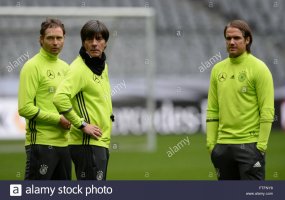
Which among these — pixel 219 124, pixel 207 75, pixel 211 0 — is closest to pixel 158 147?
pixel 207 75

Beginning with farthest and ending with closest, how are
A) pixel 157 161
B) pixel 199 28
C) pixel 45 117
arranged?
pixel 199 28 < pixel 157 161 < pixel 45 117

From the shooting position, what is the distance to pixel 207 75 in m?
17.4

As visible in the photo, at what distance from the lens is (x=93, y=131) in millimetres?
5539

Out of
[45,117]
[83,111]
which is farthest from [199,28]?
[83,111]

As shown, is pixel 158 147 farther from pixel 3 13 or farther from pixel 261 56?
pixel 261 56

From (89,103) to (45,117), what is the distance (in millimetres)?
412

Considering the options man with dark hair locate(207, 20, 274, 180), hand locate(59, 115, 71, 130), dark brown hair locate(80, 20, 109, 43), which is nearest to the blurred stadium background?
hand locate(59, 115, 71, 130)

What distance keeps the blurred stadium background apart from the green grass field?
13 millimetres

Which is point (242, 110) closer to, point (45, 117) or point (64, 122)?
point (64, 122)

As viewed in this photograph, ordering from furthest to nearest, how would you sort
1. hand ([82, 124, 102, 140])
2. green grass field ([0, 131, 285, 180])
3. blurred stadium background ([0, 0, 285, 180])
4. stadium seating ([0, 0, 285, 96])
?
stadium seating ([0, 0, 285, 96]) < blurred stadium background ([0, 0, 285, 180]) < green grass field ([0, 131, 285, 180]) < hand ([82, 124, 102, 140])

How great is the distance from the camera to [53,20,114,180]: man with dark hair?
18.3ft

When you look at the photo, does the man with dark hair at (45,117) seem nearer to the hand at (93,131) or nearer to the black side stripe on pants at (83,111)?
the black side stripe on pants at (83,111)

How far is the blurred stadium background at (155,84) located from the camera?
1272 cm

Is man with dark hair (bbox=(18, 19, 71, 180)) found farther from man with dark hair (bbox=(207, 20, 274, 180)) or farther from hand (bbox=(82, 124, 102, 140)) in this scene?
man with dark hair (bbox=(207, 20, 274, 180))
